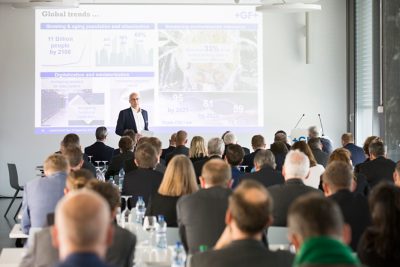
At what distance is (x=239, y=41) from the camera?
14469mm

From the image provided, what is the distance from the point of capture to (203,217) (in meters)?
5.09

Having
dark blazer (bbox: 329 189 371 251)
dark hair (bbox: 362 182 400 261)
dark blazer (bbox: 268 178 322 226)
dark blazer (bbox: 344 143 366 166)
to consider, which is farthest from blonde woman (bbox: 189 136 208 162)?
dark hair (bbox: 362 182 400 261)

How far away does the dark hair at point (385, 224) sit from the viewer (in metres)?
3.81

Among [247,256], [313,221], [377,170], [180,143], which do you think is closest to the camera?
[313,221]

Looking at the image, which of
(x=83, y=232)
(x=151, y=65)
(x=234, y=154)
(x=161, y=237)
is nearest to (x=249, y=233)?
(x=83, y=232)

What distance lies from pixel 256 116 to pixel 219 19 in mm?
1920

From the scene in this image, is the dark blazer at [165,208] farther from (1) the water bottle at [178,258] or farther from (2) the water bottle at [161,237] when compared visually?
(1) the water bottle at [178,258]

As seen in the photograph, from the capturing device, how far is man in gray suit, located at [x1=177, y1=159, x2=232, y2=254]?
5.05 metres

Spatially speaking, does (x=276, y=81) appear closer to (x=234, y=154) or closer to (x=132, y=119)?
(x=132, y=119)

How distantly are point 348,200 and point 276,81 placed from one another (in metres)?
9.63

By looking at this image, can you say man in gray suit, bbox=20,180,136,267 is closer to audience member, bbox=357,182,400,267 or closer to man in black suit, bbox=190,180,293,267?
man in black suit, bbox=190,180,293,267

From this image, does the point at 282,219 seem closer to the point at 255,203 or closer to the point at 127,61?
the point at 255,203

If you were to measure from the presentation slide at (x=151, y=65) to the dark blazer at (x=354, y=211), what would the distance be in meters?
9.38

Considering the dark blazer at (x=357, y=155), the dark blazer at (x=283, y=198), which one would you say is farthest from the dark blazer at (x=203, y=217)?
the dark blazer at (x=357, y=155)
